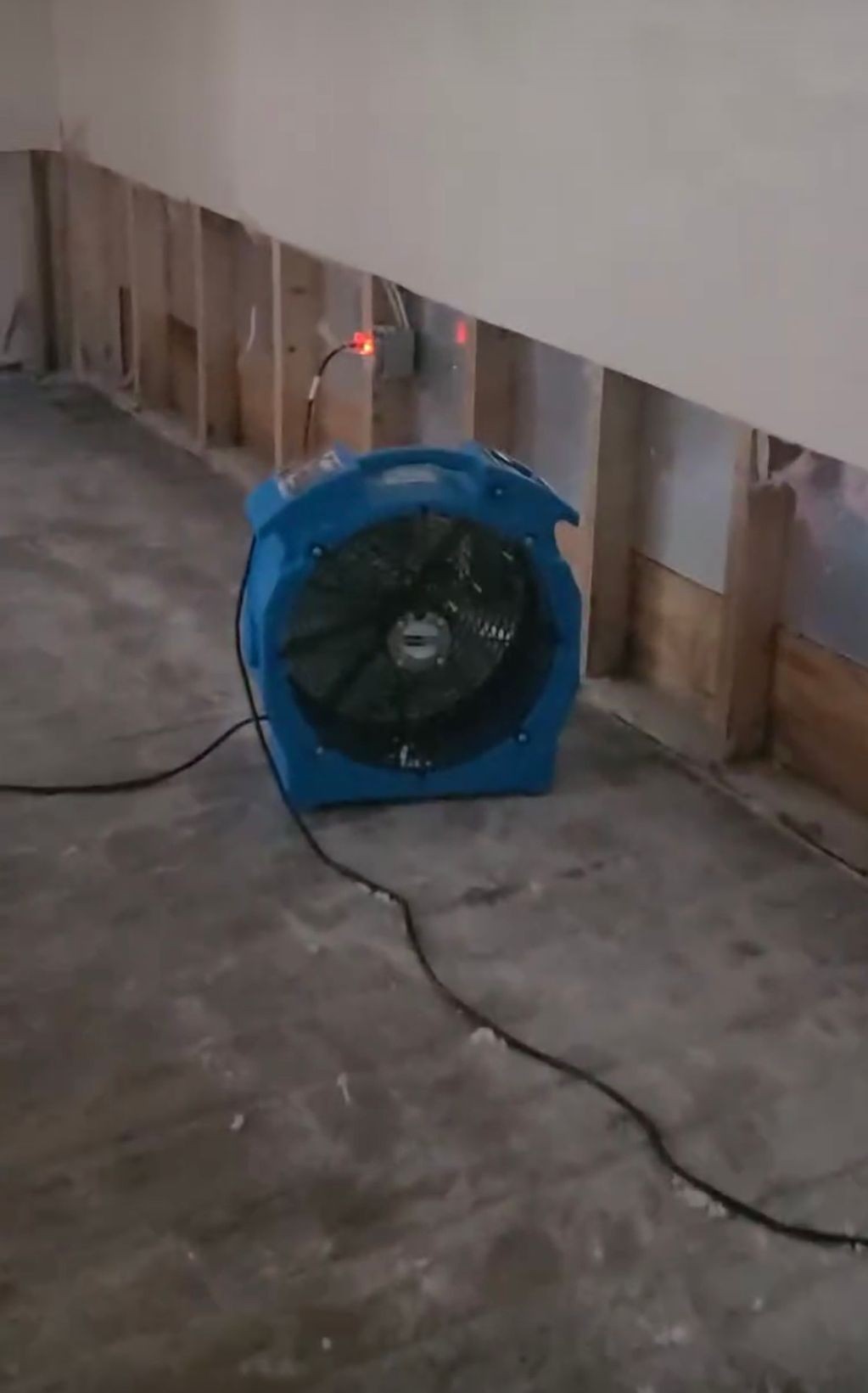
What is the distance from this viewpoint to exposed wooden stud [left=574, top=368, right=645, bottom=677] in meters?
2.48

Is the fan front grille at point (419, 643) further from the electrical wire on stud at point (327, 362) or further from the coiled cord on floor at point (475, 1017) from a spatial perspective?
the electrical wire on stud at point (327, 362)

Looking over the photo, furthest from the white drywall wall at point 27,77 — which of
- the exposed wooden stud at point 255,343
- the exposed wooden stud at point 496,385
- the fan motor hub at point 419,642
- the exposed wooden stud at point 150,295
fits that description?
the fan motor hub at point 419,642

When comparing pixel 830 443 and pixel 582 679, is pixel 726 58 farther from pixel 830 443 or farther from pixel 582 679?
pixel 582 679

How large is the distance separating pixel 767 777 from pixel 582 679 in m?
0.41

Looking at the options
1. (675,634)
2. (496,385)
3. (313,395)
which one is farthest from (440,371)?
(675,634)

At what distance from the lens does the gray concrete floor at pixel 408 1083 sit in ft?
4.51

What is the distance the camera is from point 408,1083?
168 centimetres

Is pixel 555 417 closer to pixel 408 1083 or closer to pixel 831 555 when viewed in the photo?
pixel 831 555

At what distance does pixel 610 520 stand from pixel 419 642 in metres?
0.50

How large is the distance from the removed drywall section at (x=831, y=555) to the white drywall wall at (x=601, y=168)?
0.68 ft

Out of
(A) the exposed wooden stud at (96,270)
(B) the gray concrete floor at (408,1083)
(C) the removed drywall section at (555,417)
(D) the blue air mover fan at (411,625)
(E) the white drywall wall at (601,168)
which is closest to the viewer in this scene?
(B) the gray concrete floor at (408,1083)

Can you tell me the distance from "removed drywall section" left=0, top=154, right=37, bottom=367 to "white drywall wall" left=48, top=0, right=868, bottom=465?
1223mm

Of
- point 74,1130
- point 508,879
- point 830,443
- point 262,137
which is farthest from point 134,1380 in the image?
point 262,137

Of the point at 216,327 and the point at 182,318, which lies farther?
the point at 182,318
